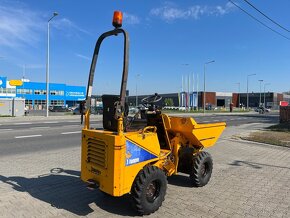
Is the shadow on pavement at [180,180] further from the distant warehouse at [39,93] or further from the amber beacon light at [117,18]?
the distant warehouse at [39,93]

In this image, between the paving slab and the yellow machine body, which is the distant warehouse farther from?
the yellow machine body

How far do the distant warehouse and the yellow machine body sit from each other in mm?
69672

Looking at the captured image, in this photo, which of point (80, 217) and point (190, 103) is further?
point (190, 103)

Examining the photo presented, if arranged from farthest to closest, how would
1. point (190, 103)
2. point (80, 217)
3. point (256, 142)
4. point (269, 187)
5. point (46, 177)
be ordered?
point (190, 103) → point (256, 142) → point (46, 177) → point (269, 187) → point (80, 217)

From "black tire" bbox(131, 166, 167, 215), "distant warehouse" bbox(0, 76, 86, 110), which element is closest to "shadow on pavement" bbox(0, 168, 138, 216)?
"black tire" bbox(131, 166, 167, 215)

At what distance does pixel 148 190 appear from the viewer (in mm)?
4754

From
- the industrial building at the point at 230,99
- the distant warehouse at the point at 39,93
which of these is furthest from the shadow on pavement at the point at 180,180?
the industrial building at the point at 230,99

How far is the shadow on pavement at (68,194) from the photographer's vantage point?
4.92m

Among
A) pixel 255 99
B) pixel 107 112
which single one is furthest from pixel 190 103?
pixel 255 99

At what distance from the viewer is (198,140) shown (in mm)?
5879

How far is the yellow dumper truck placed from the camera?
432 centimetres

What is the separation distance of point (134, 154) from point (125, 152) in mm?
227

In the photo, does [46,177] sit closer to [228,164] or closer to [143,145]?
[143,145]

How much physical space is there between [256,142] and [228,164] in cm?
515
